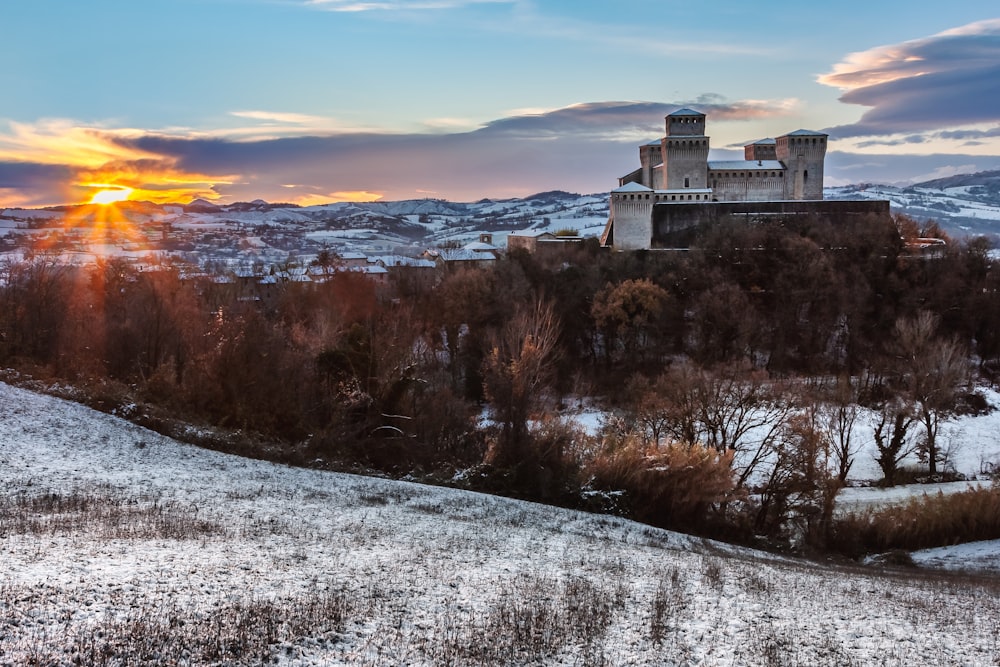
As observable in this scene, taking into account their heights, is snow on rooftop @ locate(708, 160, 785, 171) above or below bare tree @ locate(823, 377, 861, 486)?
above

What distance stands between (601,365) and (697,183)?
72.9 ft

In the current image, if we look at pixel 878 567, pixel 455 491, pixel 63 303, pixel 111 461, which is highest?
pixel 63 303

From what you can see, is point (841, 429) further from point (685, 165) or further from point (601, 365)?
point (685, 165)

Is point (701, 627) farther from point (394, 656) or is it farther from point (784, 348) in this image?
point (784, 348)

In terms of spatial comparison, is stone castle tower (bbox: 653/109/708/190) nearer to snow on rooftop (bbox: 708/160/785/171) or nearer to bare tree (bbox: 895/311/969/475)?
snow on rooftop (bbox: 708/160/785/171)

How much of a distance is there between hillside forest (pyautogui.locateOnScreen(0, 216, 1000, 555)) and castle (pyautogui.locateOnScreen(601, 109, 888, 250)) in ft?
11.8

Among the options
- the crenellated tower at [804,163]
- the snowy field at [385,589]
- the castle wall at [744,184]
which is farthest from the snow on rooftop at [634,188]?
the snowy field at [385,589]

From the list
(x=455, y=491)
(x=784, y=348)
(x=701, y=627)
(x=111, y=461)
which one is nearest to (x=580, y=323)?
(x=784, y=348)

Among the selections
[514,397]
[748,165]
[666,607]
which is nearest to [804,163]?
[748,165]

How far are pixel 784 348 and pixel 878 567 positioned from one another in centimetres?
2760

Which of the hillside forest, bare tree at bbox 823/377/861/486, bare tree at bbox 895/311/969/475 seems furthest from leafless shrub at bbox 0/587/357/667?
bare tree at bbox 895/311/969/475

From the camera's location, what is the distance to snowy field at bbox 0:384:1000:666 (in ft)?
28.2

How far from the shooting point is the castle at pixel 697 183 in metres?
58.4

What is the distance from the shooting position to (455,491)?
2192 cm
